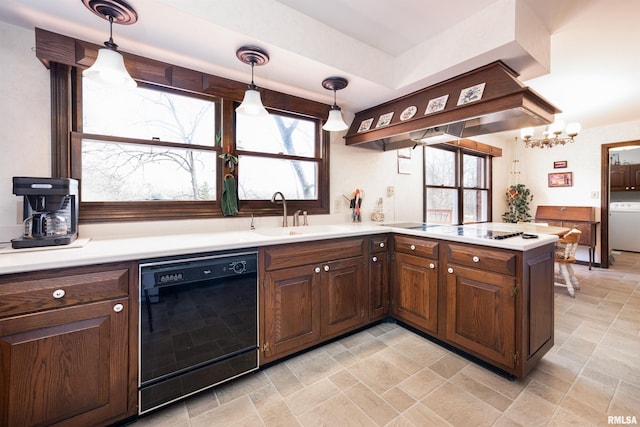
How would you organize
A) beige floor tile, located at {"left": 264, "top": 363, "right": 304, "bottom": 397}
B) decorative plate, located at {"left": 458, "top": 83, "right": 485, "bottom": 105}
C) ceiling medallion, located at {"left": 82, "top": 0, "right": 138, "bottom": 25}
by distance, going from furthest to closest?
decorative plate, located at {"left": 458, "top": 83, "right": 485, "bottom": 105} < beige floor tile, located at {"left": 264, "top": 363, "right": 304, "bottom": 397} < ceiling medallion, located at {"left": 82, "top": 0, "right": 138, "bottom": 25}

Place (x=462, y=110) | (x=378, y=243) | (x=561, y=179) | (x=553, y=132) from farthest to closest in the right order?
(x=561, y=179), (x=553, y=132), (x=378, y=243), (x=462, y=110)

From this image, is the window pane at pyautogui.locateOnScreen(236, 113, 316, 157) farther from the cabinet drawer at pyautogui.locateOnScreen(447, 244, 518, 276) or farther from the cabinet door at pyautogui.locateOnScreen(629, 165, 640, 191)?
the cabinet door at pyautogui.locateOnScreen(629, 165, 640, 191)

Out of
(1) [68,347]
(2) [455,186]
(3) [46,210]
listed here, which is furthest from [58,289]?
(2) [455,186]

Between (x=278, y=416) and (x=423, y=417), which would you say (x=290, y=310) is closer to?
(x=278, y=416)

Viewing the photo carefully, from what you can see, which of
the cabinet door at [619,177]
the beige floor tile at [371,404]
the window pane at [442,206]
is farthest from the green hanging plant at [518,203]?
the beige floor tile at [371,404]

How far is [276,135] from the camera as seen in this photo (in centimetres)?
261

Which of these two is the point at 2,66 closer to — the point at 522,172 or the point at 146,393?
the point at 146,393

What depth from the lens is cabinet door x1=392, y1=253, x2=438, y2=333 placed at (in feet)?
7.09

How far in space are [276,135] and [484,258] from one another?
2.05m

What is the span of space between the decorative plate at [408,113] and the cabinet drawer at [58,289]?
93.6 inches

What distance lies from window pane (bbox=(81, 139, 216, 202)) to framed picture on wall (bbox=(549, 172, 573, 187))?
20.3ft

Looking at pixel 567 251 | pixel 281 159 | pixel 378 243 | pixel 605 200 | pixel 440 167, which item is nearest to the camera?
pixel 378 243

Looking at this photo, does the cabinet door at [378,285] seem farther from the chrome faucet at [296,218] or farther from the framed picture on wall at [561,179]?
the framed picture on wall at [561,179]

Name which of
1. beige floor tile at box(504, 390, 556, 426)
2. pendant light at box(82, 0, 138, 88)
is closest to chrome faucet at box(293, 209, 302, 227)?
pendant light at box(82, 0, 138, 88)
